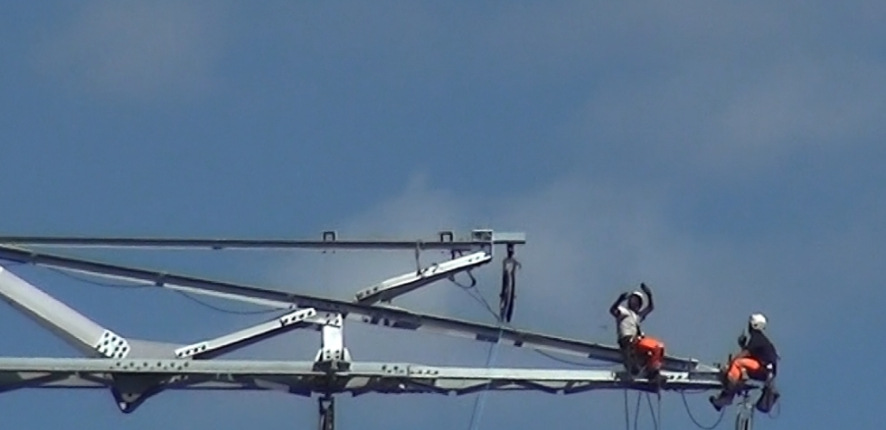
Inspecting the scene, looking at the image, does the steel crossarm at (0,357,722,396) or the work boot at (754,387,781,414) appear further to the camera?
the work boot at (754,387,781,414)

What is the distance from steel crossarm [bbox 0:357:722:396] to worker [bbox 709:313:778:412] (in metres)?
2.44

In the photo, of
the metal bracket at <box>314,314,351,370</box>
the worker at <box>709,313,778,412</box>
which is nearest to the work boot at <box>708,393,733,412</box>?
the worker at <box>709,313,778,412</box>

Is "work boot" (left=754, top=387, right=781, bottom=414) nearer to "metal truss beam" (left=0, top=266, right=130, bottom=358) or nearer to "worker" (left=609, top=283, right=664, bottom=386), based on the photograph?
"worker" (left=609, top=283, right=664, bottom=386)

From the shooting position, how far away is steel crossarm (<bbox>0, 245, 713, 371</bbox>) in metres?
49.0

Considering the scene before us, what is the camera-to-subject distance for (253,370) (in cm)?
4738

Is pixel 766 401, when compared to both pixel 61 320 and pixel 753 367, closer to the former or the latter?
pixel 753 367

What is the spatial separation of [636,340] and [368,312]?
379cm

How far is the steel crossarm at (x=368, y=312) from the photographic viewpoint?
4900 cm

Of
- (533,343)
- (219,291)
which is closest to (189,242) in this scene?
(219,291)

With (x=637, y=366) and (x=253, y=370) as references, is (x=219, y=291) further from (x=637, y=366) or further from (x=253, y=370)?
(x=637, y=366)

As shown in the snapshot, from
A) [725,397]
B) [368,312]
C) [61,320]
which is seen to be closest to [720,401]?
[725,397]

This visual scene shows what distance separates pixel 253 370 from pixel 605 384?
509 cm

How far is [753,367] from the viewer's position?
50094 millimetres

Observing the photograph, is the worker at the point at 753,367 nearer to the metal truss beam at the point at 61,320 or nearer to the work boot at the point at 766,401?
the work boot at the point at 766,401
